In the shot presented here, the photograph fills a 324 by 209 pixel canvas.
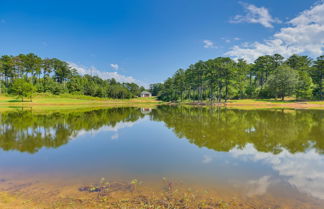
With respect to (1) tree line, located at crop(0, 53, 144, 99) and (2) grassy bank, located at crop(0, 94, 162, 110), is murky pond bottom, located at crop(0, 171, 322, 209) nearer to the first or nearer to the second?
(2) grassy bank, located at crop(0, 94, 162, 110)

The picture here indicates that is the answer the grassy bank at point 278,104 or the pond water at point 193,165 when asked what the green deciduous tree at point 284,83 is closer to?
the grassy bank at point 278,104

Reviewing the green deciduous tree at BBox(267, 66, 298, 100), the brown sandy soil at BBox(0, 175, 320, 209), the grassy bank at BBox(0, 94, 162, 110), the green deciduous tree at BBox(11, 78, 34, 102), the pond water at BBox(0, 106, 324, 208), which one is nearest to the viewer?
the brown sandy soil at BBox(0, 175, 320, 209)

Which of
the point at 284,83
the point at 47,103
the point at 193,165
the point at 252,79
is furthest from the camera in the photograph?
the point at 252,79

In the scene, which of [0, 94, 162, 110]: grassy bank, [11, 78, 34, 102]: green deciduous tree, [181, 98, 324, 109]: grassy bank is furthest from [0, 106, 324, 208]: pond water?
[11, 78, 34, 102]: green deciduous tree

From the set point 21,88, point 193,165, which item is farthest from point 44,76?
point 193,165

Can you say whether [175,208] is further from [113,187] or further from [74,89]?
[74,89]

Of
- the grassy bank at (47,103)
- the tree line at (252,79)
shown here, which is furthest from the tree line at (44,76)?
the tree line at (252,79)

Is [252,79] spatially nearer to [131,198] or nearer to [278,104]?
[278,104]

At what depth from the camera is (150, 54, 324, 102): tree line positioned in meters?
53.7

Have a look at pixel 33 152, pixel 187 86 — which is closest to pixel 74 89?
pixel 187 86

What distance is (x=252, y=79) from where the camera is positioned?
83.3m

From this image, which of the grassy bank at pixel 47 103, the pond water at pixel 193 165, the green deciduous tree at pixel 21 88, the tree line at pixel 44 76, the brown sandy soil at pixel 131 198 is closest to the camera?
the brown sandy soil at pixel 131 198

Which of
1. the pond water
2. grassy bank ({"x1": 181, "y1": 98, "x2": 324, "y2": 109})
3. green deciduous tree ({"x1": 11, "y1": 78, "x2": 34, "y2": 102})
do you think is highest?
green deciduous tree ({"x1": 11, "y1": 78, "x2": 34, "y2": 102})

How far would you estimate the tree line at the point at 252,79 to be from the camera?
2114 inches
